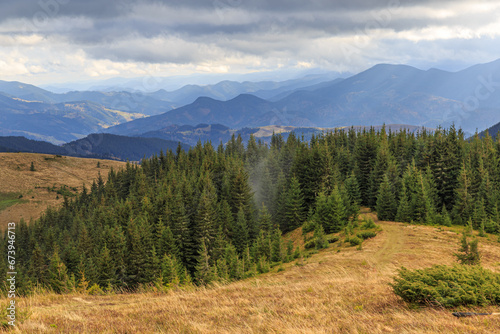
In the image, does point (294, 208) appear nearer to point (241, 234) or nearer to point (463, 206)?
point (241, 234)

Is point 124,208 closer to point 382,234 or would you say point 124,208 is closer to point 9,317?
point 382,234

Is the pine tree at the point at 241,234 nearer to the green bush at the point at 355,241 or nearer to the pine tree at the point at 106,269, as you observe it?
the pine tree at the point at 106,269

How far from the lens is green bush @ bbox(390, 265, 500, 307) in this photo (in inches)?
477

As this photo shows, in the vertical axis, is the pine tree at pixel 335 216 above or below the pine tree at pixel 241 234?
above

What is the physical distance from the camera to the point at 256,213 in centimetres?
8838

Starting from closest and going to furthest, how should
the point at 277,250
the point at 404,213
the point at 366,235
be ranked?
1. the point at 366,235
2. the point at 277,250
3. the point at 404,213

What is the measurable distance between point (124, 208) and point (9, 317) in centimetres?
8501

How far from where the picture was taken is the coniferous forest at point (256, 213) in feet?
178

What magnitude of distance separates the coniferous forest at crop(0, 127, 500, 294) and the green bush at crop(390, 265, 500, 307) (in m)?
23.8

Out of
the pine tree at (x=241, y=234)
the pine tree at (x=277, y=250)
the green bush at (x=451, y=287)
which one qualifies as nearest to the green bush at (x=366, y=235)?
the pine tree at (x=277, y=250)

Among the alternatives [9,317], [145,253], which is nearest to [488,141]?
[145,253]

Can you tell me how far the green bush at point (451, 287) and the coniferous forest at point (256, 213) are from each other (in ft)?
78.1

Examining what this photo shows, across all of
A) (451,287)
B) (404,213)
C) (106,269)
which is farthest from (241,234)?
(451,287)

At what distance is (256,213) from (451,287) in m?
76.4
